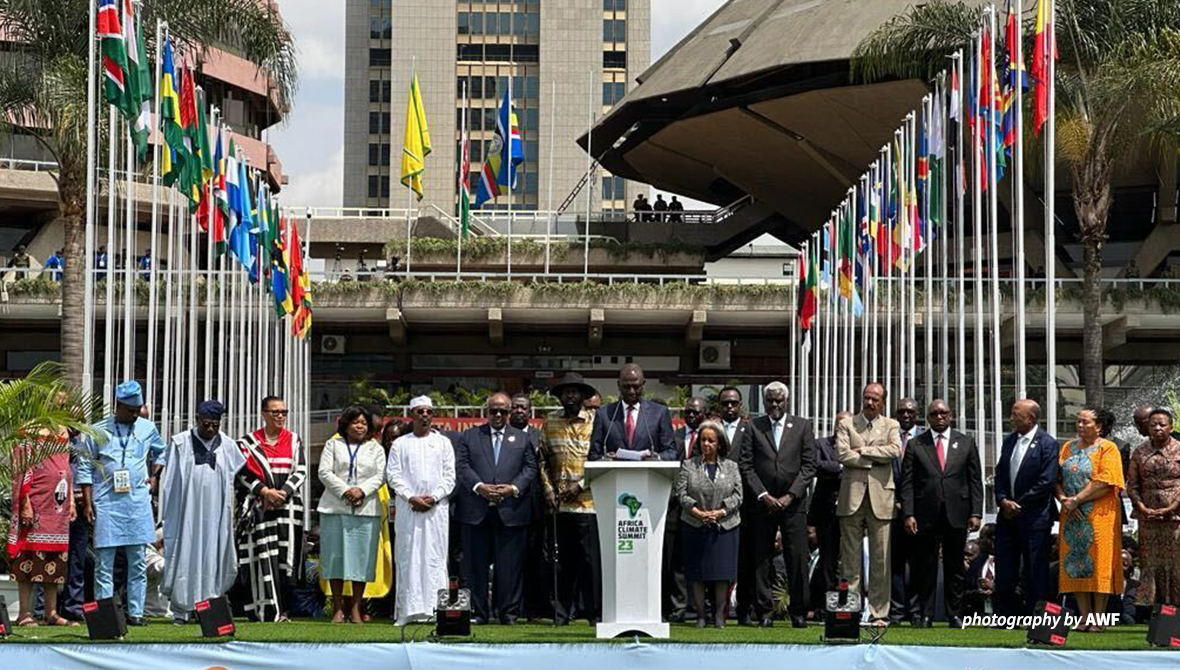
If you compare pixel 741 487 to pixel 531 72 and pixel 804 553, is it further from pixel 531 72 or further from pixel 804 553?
pixel 531 72

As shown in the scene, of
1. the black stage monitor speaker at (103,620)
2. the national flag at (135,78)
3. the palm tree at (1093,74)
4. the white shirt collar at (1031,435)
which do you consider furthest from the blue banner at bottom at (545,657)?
the palm tree at (1093,74)

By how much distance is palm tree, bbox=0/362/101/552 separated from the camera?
1284 cm

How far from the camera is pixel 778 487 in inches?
539

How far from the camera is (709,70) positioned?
167 ft

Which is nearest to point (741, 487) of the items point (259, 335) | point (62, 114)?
point (62, 114)

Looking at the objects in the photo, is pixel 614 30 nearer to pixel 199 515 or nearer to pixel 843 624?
pixel 199 515

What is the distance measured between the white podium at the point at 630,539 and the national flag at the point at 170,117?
12.7 metres

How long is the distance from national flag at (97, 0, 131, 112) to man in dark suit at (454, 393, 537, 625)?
8511mm

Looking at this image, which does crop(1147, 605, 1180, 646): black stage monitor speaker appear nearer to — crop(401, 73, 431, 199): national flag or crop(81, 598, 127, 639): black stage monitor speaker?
crop(81, 598, 127, 639): black stage monitor speaker

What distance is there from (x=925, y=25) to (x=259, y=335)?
14044mm

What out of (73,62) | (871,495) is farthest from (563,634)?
(73,62)

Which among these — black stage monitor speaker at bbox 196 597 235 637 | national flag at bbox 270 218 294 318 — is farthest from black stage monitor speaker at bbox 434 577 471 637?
national flag at bbox 270 218 294 318

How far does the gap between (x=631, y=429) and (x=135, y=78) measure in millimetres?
10323

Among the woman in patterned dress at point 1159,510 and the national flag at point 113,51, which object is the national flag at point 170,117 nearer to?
the national flag at point 113,51
